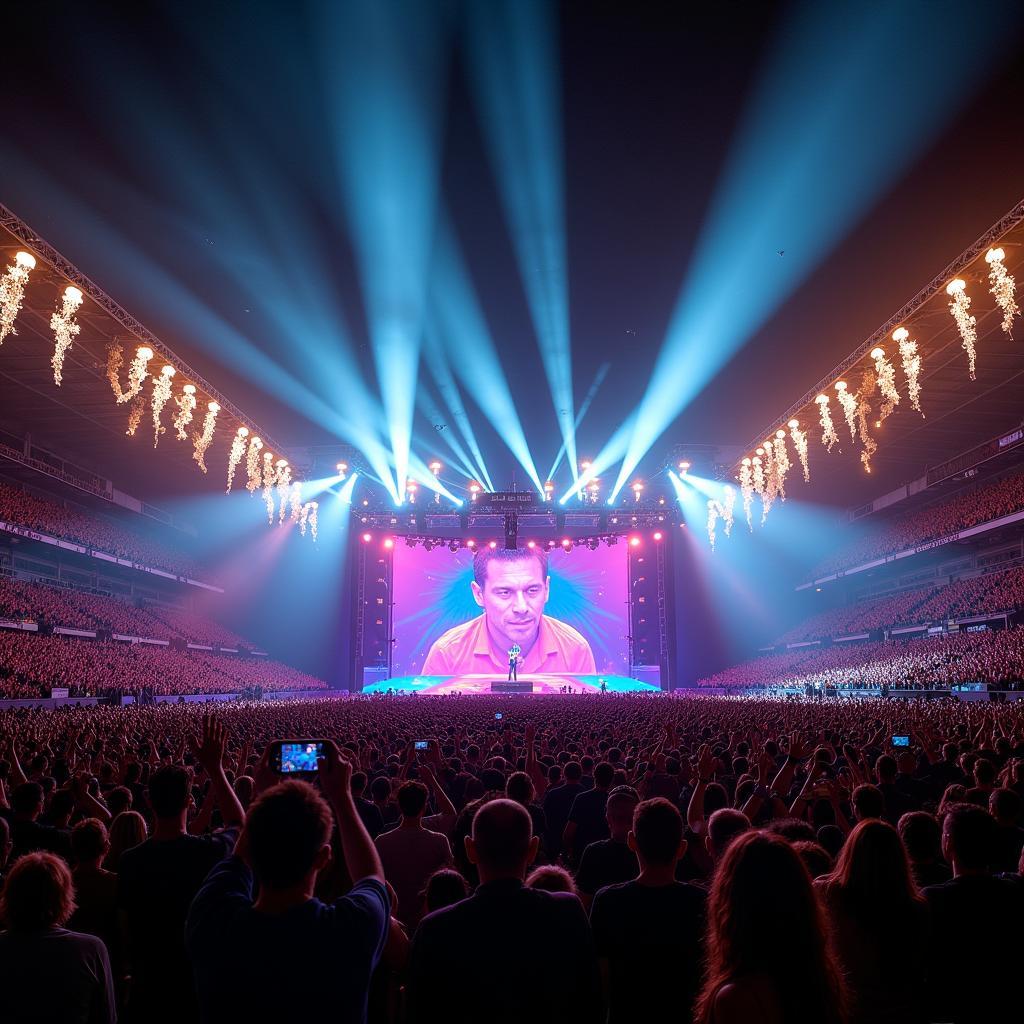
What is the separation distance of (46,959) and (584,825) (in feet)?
14.0

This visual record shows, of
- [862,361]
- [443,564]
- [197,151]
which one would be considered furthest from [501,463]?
[197,151]

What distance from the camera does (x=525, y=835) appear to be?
265 cm

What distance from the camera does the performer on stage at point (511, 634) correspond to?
145 feet

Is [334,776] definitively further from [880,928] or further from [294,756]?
[880,928]

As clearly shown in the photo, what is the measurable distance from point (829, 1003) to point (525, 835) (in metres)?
0.99

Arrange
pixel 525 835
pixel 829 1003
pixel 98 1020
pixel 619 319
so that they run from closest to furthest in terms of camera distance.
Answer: pixel 829 1003, pixel 525 835, pixel 98 1020, pixel 619 319

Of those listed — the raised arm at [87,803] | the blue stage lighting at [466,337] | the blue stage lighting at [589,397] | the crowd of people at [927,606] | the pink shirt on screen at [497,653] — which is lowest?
the raised arm at [87,803]

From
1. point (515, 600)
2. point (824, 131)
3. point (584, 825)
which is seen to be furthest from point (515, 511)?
point (584, 825)

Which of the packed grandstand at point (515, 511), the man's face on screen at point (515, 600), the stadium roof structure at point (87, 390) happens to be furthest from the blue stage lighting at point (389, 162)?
the man's face on screen at point (515, 600)

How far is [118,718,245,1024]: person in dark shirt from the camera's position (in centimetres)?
338

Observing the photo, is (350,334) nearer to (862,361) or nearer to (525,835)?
(862,361)

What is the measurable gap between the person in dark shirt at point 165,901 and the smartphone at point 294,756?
1.10 feet

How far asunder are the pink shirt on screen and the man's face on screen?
0.57m

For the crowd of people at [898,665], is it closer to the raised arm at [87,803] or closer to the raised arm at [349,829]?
the raised arm at [87,803]
